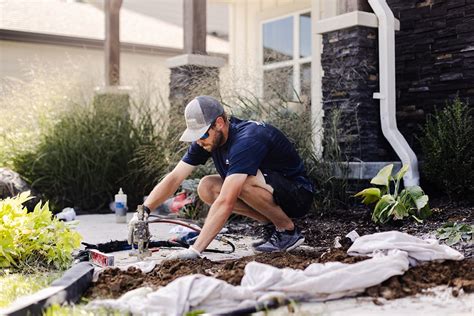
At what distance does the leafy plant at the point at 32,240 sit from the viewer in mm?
4102

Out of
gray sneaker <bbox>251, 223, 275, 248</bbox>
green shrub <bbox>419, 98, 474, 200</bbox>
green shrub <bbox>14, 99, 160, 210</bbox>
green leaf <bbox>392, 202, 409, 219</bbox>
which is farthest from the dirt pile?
green shrub <bbox>14, 99, 160, 210</bbox>

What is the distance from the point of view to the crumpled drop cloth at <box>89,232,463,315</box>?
272 cm

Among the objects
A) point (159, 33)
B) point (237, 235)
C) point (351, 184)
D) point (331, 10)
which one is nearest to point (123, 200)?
point (237, 235)

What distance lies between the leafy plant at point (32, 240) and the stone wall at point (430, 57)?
4.11m

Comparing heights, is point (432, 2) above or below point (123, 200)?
above

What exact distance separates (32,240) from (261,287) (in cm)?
205

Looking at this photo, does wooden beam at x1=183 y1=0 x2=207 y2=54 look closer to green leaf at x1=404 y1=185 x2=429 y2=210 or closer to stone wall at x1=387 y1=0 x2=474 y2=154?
stone wall at x1=387 y1=0 x2=474 y2=154

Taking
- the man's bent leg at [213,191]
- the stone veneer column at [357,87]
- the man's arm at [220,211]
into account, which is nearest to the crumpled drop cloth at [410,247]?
the man's arm at [220,211]

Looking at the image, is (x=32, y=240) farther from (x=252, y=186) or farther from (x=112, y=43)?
(x=112, y=43)

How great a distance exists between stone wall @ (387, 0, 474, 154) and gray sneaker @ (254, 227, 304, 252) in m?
2.78

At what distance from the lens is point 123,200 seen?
6832 mm

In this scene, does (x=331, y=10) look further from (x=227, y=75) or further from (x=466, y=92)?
(x=466, y=92)

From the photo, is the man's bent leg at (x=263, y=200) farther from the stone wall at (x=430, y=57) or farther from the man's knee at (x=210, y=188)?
the stone wall at (x=430, y=57)

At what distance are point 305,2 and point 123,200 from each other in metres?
4.38
